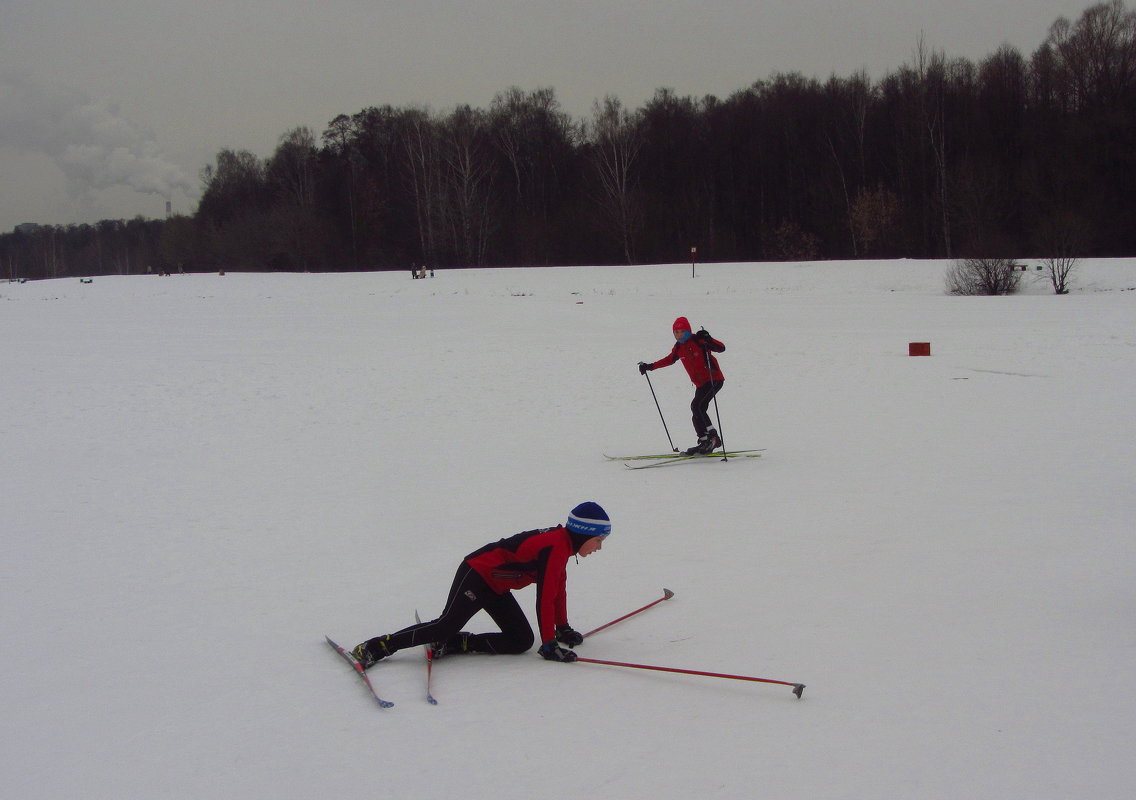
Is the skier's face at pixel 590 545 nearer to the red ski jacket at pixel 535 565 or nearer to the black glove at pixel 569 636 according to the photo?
the red ski jacket at pixel 535 565

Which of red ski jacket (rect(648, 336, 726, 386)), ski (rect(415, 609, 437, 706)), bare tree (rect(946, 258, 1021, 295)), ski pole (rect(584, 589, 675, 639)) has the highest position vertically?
bare tree (rect(946, 258, 1021, 295))

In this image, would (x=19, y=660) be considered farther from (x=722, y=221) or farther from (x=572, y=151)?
(x=572, y=151)

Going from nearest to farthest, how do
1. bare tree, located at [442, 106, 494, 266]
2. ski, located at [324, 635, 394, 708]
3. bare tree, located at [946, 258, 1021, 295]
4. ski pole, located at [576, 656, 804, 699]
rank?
ski pole, located at [576, 656, 804, 699], ski, located at [324, 635, 394, 708], bare tree, located at [946, 258, 1021, 295], bare tree, located at [442, 106, 494, 266]

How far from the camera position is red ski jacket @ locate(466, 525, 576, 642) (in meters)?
4.34

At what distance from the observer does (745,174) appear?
55.0 m

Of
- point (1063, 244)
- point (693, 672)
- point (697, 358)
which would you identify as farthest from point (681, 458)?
point (1063, 244)

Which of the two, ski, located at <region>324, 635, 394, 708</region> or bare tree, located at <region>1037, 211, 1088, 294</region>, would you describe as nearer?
ski, located at <region>324, 635, 394, 708</region>

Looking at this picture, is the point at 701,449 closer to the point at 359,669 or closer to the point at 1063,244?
the point at 359,669

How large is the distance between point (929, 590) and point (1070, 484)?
3295mm

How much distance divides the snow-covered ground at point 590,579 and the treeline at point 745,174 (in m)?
32.0

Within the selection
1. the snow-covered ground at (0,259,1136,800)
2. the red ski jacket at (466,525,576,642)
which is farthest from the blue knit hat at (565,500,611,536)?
the snow-covered ground at (0,259,1136,800)

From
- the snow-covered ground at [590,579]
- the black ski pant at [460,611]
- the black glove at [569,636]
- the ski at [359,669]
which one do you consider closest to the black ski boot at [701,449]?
the snow-covered ground at [590,579]

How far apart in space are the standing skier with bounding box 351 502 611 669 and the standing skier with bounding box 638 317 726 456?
493cm

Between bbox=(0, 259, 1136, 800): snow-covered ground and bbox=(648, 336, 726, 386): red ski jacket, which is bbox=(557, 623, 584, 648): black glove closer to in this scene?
bbox=(0, 259, 1136, 800): snow-covered ground
